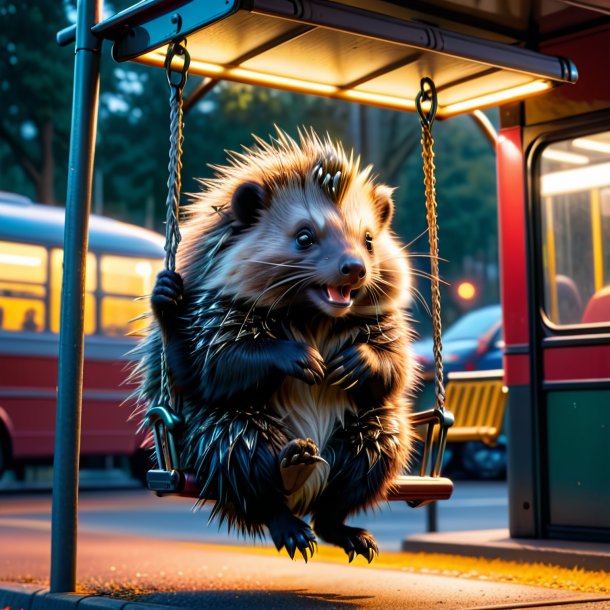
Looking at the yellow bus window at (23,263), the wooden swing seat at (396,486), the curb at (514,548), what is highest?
the yellow bus window at (23,263)

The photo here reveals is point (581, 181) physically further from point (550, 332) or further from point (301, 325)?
point (301, 325)

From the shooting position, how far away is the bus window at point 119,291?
17078mm

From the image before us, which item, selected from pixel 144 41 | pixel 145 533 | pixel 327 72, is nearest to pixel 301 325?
pixel 144 41

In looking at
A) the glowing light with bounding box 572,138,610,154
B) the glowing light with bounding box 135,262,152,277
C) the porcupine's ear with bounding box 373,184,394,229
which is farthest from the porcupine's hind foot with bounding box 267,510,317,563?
the glowing light with bounding box 135,262,152,277

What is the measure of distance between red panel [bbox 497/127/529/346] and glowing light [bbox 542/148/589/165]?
0.18m

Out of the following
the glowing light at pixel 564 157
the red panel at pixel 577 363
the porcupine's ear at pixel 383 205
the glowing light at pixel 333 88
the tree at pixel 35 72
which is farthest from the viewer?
the tree at pixel 35 72

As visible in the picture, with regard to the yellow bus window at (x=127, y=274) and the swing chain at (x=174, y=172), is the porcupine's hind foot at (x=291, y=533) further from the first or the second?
the yellow bus window at (x=127, y=274)

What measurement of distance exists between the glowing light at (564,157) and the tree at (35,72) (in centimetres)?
1569

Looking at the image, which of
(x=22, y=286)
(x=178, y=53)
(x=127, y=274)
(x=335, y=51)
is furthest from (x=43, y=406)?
(x=178, y=53)

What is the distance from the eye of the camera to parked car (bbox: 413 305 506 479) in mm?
18422

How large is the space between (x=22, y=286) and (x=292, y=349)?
11869 mm

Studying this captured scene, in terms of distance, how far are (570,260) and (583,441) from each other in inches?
45.7

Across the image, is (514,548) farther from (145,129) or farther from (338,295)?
(145,129)

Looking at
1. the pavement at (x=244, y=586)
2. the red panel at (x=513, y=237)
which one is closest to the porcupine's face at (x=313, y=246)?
the pavement at (x=244, y=586)
